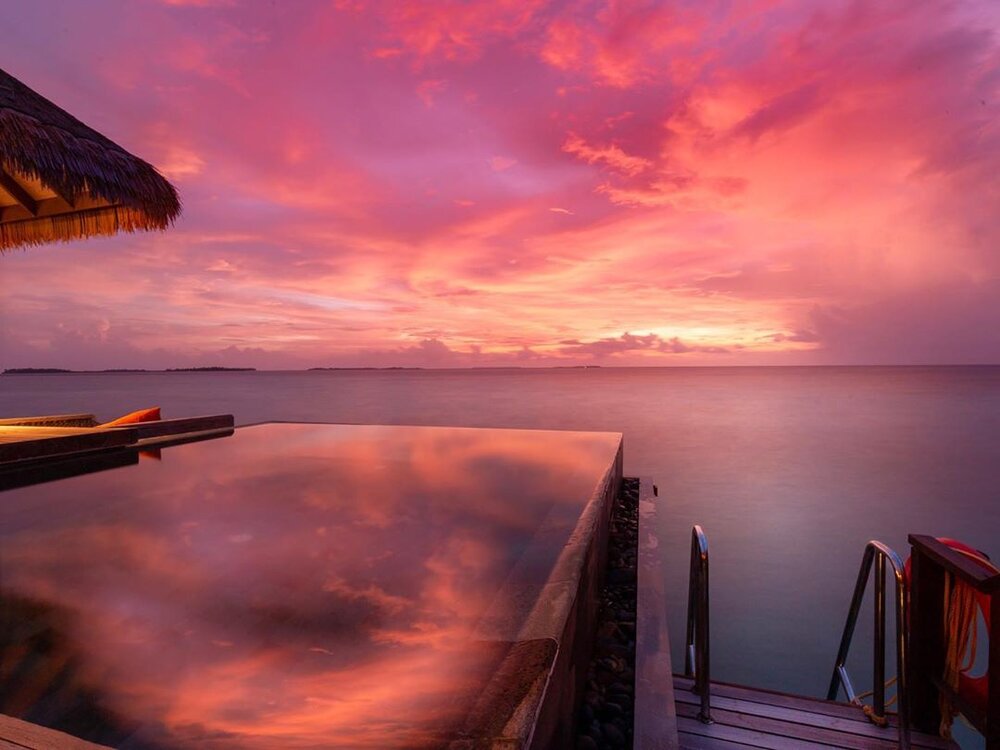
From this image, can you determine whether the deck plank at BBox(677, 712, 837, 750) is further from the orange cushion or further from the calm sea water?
the orange cushion

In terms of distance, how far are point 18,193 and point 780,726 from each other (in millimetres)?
6829

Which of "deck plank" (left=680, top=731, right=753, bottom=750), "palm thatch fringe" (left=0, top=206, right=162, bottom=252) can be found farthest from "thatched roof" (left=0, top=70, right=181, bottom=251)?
"deck plank" (left=680, top=731, right=753, bottom=750)

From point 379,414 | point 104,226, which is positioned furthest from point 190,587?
point 379,414

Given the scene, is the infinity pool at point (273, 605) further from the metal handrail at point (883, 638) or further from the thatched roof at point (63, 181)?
the thatched roof at point (63, 181)

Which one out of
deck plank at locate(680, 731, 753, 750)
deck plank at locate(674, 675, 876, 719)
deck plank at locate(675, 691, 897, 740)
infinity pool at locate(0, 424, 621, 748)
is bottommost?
deck plank at locate(674, 675, 876, 719)

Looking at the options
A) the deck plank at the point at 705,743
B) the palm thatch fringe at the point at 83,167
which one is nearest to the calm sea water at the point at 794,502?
the deck plank at the point at 705,743

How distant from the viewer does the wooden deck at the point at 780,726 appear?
2.24 metres

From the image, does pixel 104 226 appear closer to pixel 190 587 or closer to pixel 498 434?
pixel 190 587

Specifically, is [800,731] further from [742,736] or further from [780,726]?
[742,736]

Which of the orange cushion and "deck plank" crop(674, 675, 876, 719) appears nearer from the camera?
"deck plank" crop(674, 675, 876, 719)

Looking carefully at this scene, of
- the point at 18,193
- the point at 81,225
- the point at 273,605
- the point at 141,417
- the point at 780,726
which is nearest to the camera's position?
the point at 273,605

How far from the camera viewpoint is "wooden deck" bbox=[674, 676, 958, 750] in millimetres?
2240

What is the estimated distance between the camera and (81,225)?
16.2ft

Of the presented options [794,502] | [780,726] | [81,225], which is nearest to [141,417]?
[81,225]
